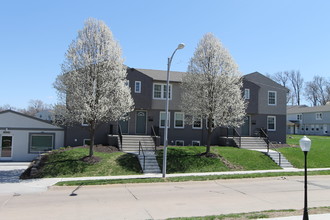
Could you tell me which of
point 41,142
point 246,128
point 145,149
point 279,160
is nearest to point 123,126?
point 145,149

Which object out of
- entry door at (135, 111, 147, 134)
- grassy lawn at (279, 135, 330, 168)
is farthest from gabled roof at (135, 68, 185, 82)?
grassy lawn at (279, 135, 330, 168)

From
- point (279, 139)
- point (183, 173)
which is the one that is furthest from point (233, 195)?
point (279, 139)

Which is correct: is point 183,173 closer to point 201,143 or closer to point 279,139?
point 201,143

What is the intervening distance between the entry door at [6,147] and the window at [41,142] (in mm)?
1640

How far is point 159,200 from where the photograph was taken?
1079 centimetres

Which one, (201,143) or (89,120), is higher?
(89,120)

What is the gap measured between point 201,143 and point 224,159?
265 inches

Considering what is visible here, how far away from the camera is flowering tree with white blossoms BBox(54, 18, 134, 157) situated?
16.9 m

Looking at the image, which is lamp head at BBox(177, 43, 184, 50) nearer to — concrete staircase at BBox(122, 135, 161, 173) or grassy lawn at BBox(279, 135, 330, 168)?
concrete staircase at BBox(122, 135, 161, 173)

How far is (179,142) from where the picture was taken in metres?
26.4

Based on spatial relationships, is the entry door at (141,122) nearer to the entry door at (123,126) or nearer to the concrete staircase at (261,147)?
the entry door at (123,126)

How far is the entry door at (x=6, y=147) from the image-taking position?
24.9 meters

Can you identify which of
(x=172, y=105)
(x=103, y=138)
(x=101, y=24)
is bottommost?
(x=103, y=138)

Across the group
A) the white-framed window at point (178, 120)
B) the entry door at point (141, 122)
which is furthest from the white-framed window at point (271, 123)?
the entry door at point (141, 122)
